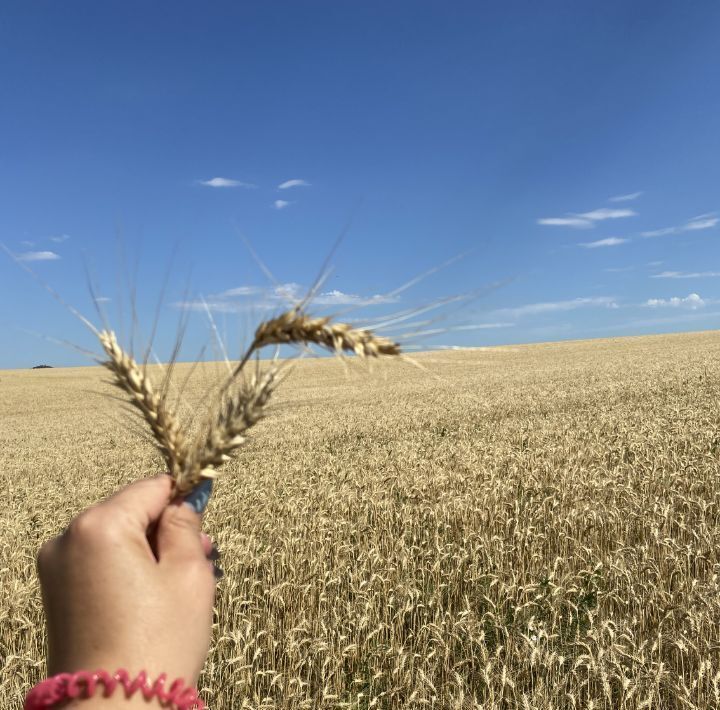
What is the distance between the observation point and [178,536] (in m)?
1.63

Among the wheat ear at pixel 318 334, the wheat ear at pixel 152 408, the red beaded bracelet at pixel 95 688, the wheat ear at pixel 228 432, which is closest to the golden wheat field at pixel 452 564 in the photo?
the wheat ear at pixel 318 334

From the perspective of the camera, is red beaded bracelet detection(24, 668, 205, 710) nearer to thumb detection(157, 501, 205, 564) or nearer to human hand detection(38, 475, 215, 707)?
human hand detection(38, 475, 215, 707)

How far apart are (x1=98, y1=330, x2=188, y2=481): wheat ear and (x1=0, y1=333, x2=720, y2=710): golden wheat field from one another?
389mm

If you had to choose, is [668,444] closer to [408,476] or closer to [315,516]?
[408,476]

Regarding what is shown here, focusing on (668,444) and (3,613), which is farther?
(668,444)

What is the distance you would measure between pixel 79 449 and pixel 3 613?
48.4 feet

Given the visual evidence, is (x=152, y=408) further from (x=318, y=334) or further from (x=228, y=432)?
(x=318, y=334)

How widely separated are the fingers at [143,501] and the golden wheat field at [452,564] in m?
0.56

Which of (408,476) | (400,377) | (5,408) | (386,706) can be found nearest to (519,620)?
(386,706)

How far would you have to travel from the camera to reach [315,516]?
7785mm

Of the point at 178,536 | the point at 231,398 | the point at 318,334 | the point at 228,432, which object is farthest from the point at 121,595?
the point at 318,334

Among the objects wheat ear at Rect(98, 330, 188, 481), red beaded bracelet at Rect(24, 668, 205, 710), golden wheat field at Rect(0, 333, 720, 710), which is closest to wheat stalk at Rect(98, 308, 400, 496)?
wheat ear at Rect(98, 330, 188, 481)

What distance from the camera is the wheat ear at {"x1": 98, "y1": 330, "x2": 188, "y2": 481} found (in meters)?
1.71

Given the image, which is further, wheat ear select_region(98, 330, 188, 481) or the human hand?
wheat ear select_region(98, 330, 188, 481)
